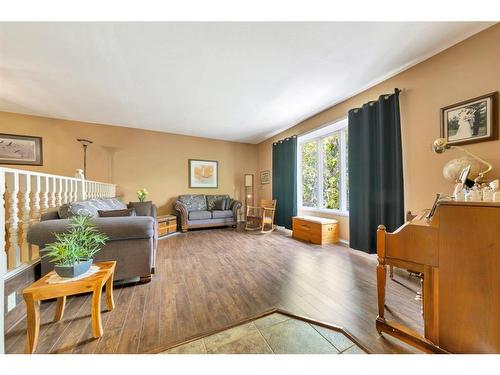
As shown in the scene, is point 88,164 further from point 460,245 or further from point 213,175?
point 460,245

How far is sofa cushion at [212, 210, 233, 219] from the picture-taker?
487 centimetres

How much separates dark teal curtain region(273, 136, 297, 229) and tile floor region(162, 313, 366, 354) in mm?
3200

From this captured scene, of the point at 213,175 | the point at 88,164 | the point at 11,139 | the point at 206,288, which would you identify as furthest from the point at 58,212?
the point at 213,175

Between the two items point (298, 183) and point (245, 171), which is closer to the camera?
point (298, 183)

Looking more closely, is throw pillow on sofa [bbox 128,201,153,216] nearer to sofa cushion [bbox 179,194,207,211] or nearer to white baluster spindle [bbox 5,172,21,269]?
sofa cushion [bbox 179,194,207,211]

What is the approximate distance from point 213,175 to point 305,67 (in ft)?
13.1

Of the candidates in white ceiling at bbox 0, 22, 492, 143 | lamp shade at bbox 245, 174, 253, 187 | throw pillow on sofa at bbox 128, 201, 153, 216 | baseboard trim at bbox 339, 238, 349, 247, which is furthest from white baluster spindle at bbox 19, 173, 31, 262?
lamp shade at bbox 245, 174, 253, 187

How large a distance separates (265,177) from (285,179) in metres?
1.15

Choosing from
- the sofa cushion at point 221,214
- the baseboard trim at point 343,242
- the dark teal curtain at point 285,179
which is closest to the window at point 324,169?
the dark teal curtain at point 285,179

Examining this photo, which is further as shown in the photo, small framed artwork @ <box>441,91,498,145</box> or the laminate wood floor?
small framed artwork @ <box>441,91,498,145</box>

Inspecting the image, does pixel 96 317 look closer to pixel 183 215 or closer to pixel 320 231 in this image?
pixel 320 231

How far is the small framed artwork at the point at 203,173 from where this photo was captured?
5.43 meters

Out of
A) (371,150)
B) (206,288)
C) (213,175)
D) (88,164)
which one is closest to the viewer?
(206,288)

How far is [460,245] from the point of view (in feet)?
3.24
